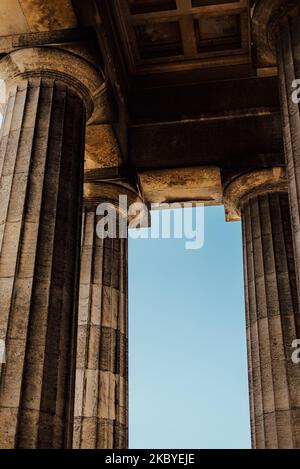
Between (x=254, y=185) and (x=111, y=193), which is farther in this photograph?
(x=111, y=193)

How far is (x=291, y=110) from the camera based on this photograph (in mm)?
19234

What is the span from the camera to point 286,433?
78.7 feet

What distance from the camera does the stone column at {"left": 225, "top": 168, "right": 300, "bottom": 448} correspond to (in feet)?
81.4

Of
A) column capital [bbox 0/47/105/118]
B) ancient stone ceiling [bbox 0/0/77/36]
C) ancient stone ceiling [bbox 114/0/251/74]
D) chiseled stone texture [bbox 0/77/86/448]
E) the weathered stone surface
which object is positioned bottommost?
chiseled stone texture [bbox 0/77/86/448]

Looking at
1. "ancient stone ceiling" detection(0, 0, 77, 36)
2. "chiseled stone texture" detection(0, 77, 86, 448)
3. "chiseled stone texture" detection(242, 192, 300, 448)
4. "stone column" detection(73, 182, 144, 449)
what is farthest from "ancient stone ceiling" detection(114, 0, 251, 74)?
"chiseled stone texture" detection(0, 77, 86, 448)

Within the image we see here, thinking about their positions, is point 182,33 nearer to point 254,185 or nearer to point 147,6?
point 147,6

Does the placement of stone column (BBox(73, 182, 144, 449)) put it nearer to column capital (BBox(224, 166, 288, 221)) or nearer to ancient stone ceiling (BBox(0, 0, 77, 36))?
column capital (BBox(224, 166, 288, 221))

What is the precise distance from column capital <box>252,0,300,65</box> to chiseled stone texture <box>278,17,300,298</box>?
0.32 metres

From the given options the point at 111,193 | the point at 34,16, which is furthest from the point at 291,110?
the point at 111,193

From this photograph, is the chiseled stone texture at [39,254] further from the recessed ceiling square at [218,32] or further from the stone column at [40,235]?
the recessed ceiling square at [218,32]

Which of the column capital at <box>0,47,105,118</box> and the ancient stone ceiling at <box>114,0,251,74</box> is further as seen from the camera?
the ancient stone ceiling at <box>114,0,251,74</box>

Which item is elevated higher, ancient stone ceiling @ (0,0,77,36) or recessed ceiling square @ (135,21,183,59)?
recessed ceiling square @ (135,21,183,59)

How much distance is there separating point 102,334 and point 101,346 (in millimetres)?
521
